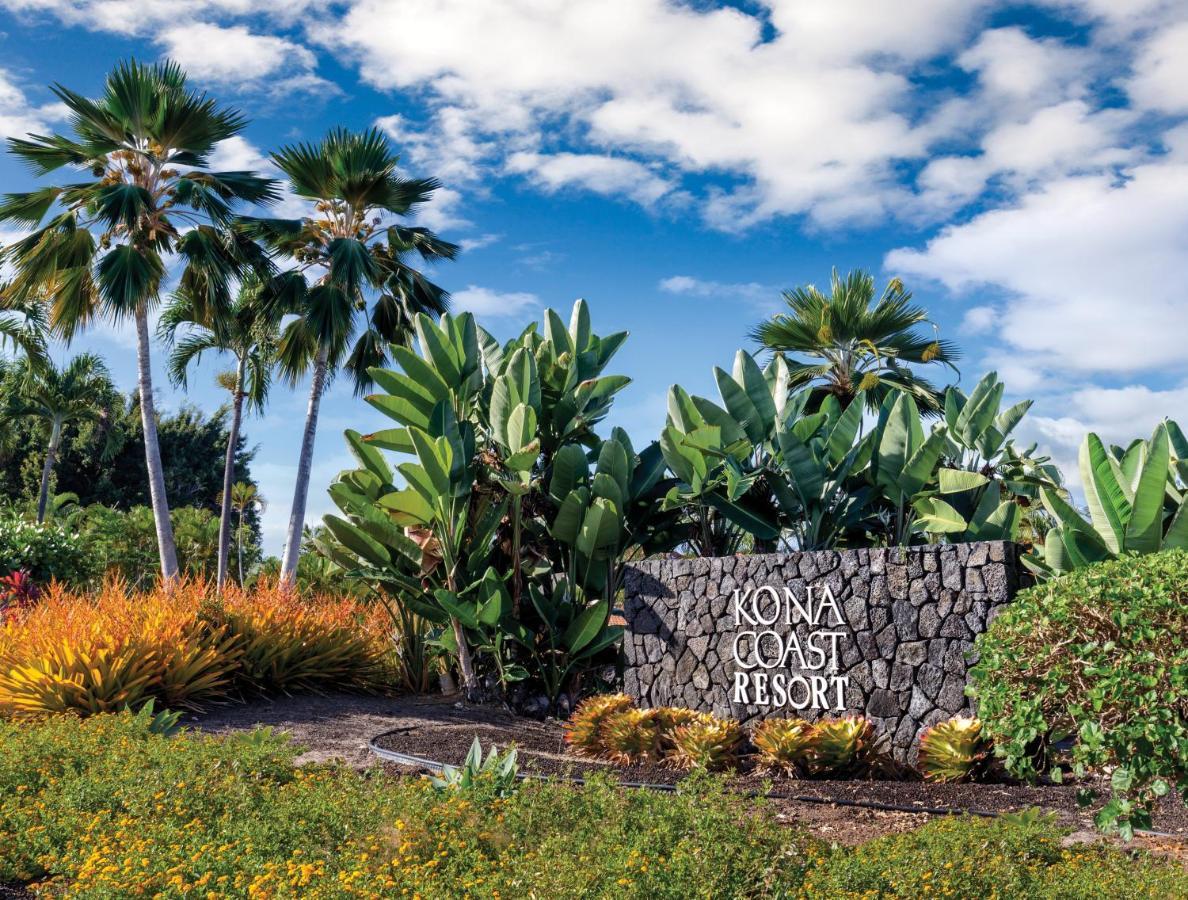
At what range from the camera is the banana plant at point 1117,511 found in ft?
25.6

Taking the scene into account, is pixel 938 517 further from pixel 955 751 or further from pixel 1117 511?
pixel 955 751

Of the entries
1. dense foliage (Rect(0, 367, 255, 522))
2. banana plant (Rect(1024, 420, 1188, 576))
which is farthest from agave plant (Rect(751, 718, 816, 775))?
dense foliage (Rect(0, 367, 255, 522))

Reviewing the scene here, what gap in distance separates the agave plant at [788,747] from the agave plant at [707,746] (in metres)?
0.26

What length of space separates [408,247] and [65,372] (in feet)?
54.9

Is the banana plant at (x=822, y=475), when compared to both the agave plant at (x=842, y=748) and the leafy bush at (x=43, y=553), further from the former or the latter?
the leafy bush at (x=43, y=553)

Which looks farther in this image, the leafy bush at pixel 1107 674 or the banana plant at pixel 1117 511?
the banana plant at pixel 1117 511

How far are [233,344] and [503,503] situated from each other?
37.4 feet

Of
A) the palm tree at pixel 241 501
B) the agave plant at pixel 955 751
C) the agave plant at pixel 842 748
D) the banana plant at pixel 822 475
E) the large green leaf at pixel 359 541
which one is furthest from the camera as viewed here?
the palm tree at pixel 241 501

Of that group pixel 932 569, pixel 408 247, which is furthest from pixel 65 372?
pixel 932 569

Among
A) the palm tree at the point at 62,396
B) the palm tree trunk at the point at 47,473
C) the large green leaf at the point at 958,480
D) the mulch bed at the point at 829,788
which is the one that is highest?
the palm tree at the point at 62,396

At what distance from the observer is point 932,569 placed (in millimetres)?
8953

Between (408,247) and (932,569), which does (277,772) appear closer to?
(932,569)

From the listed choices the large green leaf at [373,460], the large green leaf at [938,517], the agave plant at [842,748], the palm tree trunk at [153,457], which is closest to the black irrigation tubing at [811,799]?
the agave plant at [842,748]

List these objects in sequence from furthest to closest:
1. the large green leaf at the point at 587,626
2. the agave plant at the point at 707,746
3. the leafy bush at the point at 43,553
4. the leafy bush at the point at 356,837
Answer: the leafy bush at the point at 43,553 < the large green leaf at the point at 587,626 < the agave plant at the point at 707,746 < the leafy bush at the point at 356,837
